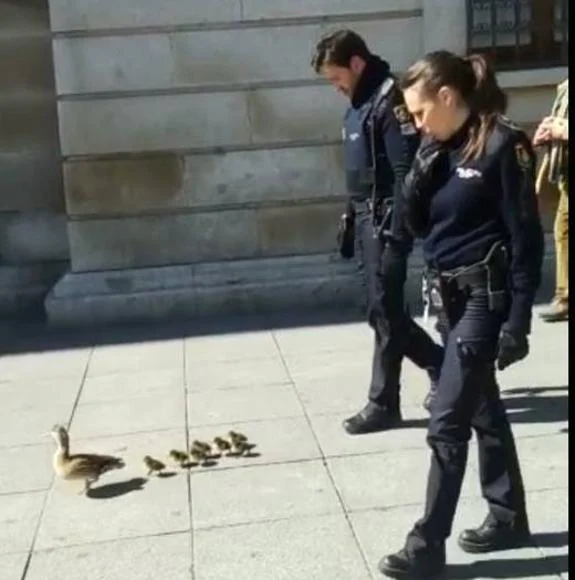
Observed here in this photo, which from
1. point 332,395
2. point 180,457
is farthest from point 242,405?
point 180,457

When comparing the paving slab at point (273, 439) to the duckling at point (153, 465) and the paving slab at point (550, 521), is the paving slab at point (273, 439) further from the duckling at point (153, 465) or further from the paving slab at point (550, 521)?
the paving slab at point (550, 521)

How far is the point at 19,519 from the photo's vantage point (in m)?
5.25

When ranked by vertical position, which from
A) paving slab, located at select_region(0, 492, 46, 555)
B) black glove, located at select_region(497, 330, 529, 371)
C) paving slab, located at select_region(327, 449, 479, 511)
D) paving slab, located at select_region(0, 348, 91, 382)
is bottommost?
paving slab, located at select_region(0, 348, 91, 382)

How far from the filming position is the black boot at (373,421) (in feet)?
19.9

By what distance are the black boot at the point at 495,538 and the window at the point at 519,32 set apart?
5.72 m

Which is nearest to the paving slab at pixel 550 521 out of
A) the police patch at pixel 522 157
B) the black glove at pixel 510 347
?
the black glove at pixel 510 347

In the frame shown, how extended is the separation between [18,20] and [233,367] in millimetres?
3854

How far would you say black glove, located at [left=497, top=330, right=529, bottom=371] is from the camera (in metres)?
4.09

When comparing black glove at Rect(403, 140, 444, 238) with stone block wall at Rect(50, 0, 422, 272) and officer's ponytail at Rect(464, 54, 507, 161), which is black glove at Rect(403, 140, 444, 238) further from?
stone block wall at Rect(50, 0, 422, 272)

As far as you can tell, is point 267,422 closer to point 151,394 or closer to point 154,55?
point 151,394

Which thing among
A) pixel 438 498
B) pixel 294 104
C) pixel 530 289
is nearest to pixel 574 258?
pixel 530 289

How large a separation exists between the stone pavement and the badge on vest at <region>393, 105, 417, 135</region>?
1.54 m

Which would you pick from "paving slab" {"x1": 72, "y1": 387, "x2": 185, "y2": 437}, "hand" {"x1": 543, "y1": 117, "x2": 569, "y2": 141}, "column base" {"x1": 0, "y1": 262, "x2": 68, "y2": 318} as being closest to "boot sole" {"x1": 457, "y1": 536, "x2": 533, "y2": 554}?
"paving slab" {"x1": 72, "y1": 387, "x2": 185, "y2": 437}

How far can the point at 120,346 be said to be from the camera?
28.2 feet
